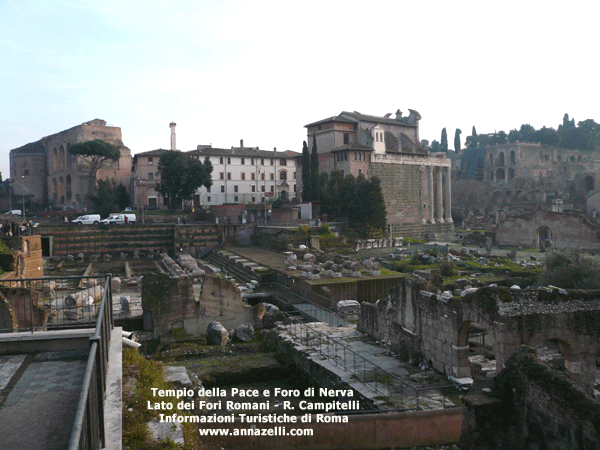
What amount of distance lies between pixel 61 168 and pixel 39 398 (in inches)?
2883

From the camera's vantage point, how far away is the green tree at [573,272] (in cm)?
1864

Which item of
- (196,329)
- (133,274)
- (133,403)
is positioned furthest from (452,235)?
(133,403)

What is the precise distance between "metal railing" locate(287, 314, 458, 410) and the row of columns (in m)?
44.0

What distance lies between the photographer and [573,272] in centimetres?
1947

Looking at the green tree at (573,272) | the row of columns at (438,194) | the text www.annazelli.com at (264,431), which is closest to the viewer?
the text www.annazelli.com at (264,431)

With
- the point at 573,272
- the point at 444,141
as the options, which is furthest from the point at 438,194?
the point at 444,141

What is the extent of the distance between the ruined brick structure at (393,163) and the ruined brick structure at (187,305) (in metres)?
34.1

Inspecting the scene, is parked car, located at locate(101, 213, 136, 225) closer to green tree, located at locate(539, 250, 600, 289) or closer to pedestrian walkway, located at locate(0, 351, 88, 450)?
green tree, located at locate(539, 250, 600, 289)

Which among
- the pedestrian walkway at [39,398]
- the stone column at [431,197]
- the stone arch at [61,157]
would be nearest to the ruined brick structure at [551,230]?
the stone column at [431,197]

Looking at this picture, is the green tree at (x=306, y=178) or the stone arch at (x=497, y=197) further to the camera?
the stone arch at (x=497, y=197)

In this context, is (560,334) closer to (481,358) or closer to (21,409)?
(481,358)

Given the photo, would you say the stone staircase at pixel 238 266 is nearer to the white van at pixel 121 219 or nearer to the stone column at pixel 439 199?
the white van at pixel 121 219

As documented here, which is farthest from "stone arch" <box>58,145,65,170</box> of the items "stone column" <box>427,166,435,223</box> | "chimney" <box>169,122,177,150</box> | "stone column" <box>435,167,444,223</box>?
"stone column" <box>435,167,444,223</box>

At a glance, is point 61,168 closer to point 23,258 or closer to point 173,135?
point 173,135
